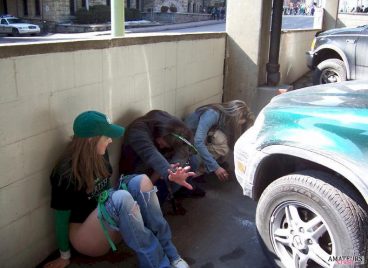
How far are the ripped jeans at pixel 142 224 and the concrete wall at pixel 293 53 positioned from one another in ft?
20.0

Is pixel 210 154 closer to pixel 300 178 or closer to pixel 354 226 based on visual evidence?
pixel 300 178

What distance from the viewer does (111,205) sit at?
9.32ft

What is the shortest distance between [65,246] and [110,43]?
165 cm

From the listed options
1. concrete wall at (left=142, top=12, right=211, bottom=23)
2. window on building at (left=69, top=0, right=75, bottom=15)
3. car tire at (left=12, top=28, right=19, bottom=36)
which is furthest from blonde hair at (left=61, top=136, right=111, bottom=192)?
concrete wall at (left=142, top=12, right=211, bottom=23)

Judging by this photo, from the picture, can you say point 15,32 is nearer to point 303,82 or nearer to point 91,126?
point 303,82

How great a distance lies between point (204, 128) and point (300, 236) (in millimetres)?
1916

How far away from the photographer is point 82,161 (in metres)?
2.94

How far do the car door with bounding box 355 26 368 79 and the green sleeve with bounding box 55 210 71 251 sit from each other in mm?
6884

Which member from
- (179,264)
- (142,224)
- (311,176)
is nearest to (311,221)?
(311,176)

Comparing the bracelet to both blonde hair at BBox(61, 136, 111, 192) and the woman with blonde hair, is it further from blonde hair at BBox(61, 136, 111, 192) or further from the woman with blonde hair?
the woman with blonde hair

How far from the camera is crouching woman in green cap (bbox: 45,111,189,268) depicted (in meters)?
2.83

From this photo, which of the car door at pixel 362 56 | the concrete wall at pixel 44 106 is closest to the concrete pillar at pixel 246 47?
the concrete wall at pixel 44 106

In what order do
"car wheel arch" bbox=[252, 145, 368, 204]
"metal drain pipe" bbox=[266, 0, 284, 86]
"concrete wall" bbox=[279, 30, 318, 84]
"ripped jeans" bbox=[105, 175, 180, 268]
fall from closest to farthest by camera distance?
1. "car wheel arch" bbox=[252, 145, 368, 204]
2. "ripped jeans" bbox=[105, 175, 180, 268]
3. "metal drain pipe" bbox=[266, 0, 284, 86]
4. "concrete wall" bbox=[279, 30, 318, 84]

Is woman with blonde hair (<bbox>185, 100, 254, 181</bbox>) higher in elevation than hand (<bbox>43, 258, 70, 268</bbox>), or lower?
higher
